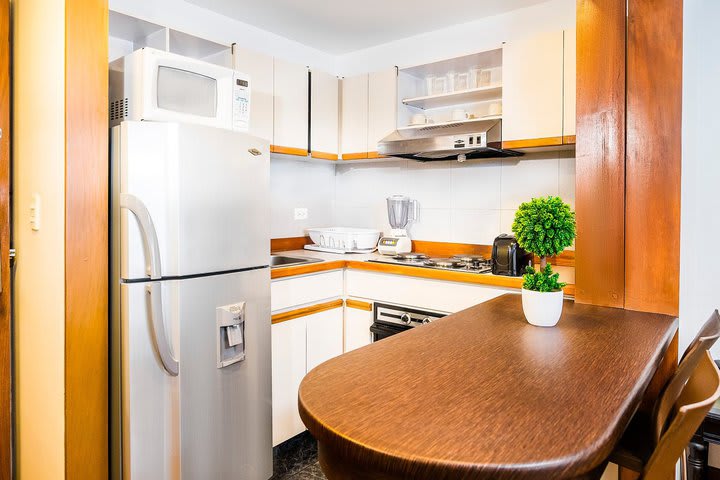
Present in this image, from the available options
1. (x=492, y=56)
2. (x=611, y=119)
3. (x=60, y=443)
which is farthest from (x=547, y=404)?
(x=492, y=56)

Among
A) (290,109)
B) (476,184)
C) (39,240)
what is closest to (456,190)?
(476,184)

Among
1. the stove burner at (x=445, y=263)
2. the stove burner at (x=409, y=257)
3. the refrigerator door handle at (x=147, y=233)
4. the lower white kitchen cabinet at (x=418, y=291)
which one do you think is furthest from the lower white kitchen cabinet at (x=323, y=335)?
the refrigerator door handle at (x=147, y=233)

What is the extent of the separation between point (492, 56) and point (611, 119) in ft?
3.78

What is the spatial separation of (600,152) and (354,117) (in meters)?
1.77

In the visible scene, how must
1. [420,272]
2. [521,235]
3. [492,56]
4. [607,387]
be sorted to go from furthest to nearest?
[492,56], [420,272], [521,235], [607,387]

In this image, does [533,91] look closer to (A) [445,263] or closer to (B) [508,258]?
(B) [508,258]

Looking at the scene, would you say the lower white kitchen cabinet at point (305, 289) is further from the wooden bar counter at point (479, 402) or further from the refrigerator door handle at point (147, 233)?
the wooden bar counter at point (479, 402)

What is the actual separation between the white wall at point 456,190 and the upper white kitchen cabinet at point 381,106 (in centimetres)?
32

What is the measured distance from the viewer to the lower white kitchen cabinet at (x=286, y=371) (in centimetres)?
232

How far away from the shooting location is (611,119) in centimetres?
165

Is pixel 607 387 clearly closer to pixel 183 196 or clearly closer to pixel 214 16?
pixel 183 196

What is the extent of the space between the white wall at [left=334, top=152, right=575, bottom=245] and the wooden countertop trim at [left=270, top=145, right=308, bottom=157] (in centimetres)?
63

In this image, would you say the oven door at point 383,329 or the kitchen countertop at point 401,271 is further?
the oven door at point 383,329

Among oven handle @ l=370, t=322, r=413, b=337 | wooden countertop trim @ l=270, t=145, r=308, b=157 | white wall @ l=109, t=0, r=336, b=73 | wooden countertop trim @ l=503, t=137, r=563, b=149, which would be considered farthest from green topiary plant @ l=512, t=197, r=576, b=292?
white wall @ l=109, t=0, r=336, b=73
